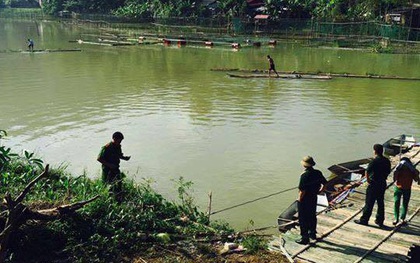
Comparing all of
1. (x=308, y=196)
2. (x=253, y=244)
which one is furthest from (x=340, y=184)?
(x=253, y=244)

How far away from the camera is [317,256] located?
6691 millimetres

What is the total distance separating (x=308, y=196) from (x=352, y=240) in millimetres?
1242

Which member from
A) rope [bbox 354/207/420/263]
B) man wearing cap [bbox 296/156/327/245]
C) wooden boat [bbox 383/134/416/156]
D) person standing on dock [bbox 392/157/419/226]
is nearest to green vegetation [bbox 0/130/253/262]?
man wearing cap [bbox 296/156/327/245]

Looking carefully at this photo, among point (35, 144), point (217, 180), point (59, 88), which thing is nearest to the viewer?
point (217, 180)

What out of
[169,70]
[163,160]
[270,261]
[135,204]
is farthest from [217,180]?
[169,70]

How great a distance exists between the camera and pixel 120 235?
6.99 meters

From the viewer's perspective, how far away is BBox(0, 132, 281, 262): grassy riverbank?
6.56 meters

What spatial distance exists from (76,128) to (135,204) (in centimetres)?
893

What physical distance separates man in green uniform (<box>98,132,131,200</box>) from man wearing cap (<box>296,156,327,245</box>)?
3492 millimetres

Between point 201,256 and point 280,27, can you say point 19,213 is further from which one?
point 280,27

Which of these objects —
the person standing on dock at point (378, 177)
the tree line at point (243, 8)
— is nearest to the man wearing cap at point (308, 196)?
the person standing on dock at point (378, 177)

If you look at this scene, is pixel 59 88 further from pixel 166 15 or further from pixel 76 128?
pixel 166 15

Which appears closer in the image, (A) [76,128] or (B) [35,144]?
(B) [35,144]

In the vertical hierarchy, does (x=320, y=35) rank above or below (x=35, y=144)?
above
